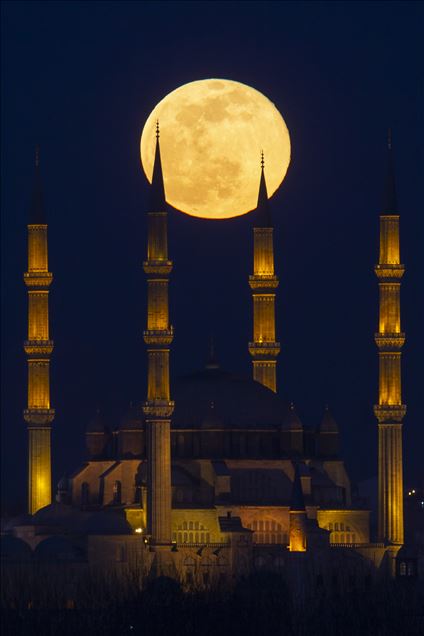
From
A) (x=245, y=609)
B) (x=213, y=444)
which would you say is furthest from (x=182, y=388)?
(x=245, y=609)

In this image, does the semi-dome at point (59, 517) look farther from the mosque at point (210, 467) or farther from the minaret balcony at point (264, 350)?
the minaret balcony at point (264, 350)

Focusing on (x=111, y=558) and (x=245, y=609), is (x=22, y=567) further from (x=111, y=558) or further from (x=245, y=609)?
(x=245, y=609)

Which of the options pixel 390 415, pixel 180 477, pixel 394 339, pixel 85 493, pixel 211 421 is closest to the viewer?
pixel 390 415

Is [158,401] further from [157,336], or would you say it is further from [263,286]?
[263,286]

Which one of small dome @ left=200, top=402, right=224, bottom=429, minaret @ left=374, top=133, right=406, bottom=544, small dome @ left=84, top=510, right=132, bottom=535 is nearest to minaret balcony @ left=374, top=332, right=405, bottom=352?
minaret @ left=374, top=133, right=406, bottom=544

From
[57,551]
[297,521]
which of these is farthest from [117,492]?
[297,521]
